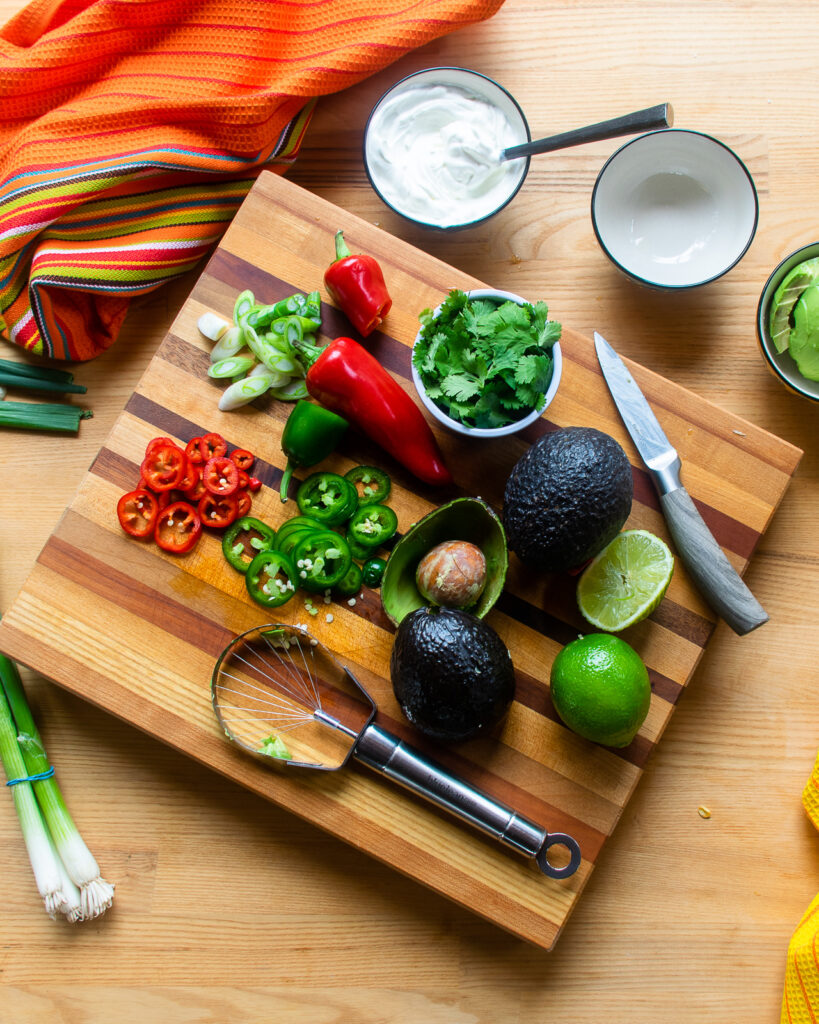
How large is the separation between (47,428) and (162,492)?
418mm

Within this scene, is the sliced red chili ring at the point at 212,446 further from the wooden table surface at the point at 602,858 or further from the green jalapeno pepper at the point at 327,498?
the wooden table surface at the point at 602,858

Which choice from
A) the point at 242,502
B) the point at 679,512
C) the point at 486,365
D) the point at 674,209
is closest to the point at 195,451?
the point at 242,502

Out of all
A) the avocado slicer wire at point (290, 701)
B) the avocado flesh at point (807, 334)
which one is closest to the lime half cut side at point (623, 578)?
the avocado slicer wire at point (290, 701)

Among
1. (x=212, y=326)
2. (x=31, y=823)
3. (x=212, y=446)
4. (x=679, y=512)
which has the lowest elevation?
(x=31, y=823)

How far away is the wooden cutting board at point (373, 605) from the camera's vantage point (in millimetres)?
1729

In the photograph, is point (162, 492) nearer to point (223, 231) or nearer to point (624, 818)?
point (223, 231)

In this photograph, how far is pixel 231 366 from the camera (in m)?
1.79

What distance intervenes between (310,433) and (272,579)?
0.32 m

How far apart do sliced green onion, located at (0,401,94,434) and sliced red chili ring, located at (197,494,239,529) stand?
1.45 ft

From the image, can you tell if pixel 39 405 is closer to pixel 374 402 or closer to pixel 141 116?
pixel 141 116

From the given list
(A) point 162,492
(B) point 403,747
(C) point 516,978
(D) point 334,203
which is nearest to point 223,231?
(D) point 334,203

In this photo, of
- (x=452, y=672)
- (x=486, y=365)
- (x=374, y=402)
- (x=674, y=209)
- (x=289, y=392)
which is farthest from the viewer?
(x=674, y=209)

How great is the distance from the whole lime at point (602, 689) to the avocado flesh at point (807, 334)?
773 mm

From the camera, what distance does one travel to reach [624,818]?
1903mm
